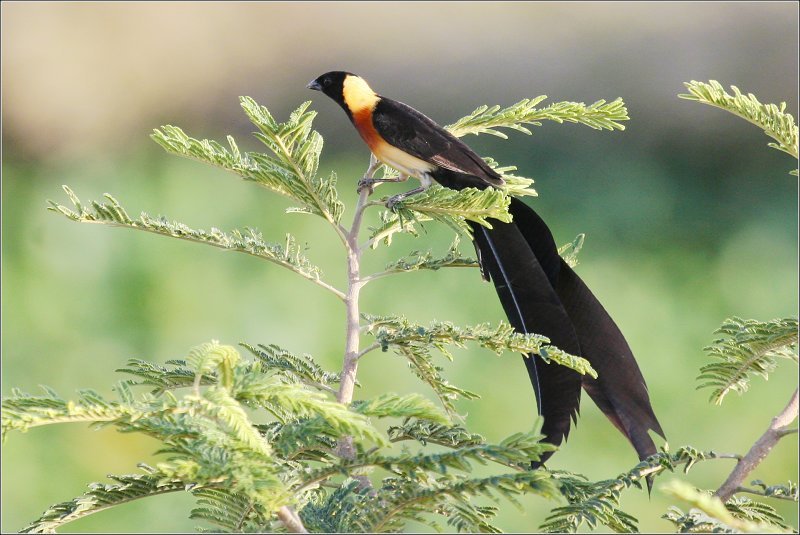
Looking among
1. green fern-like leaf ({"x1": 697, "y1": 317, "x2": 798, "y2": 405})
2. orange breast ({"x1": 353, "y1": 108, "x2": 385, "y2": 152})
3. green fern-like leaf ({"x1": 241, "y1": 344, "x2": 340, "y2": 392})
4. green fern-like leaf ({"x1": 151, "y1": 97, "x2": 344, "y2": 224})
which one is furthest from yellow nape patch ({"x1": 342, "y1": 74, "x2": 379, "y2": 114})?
green fern-like leaf ({"x1": 697, "y1": 317, "x2": 798, "y2": 405})

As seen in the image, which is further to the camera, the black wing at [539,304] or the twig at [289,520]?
the black wing at [539,304]

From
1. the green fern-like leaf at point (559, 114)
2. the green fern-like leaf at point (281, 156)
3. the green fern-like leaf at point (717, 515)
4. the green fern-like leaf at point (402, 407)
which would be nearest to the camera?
the green fern-like leaf at point (717, 515)

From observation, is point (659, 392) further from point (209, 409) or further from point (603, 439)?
point (209, 409)

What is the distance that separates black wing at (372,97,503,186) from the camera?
650 mm

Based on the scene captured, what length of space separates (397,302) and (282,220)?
1.07 ft

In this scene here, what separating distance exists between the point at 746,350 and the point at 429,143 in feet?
0.88

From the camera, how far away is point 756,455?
534mm

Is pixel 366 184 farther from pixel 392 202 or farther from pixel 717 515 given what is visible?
pixel 717 515

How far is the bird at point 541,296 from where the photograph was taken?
1.95 ft

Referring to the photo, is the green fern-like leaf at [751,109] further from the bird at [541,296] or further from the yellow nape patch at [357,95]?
the yellow nape patch at [357,95]

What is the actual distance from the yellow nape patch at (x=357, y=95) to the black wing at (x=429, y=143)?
0.13 ft

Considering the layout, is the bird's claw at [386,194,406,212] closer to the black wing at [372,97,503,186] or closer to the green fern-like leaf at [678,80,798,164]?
the black wing at [372,97,503,186]

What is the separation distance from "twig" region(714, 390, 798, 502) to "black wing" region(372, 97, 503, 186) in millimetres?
249

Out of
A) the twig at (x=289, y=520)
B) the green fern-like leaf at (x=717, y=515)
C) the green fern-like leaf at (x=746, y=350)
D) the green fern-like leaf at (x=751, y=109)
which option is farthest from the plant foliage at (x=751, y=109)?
the twig at (x=289, y=520)
